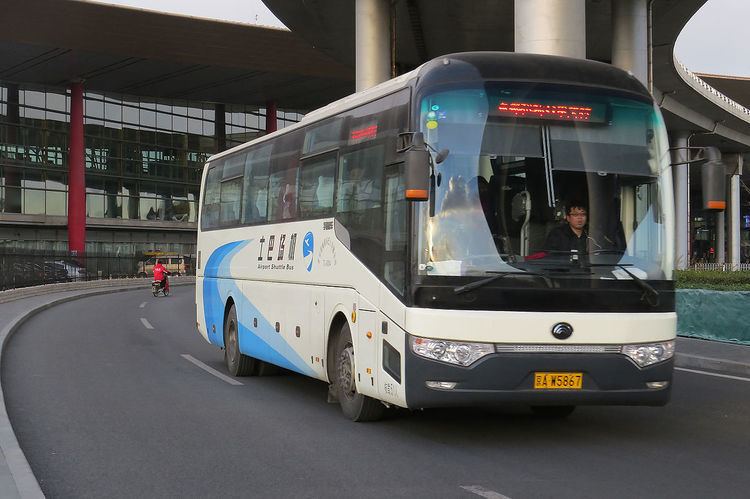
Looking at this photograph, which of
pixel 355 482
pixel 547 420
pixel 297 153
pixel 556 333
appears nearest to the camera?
pixel 355 482

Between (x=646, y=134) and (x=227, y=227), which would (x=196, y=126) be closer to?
(x=227, y=227)

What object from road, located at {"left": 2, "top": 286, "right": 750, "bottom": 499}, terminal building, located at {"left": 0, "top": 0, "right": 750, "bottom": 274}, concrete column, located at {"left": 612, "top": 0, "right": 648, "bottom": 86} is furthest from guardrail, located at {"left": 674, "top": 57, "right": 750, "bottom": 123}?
road, located at {"left": 2, "top": 286, "right": 750, "bottom": 499}

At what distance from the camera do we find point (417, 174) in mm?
7406

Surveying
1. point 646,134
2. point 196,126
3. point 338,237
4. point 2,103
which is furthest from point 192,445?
point 196,126

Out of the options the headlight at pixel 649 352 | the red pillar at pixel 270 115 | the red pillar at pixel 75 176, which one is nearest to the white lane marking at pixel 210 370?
the headlight at pixel 649 352

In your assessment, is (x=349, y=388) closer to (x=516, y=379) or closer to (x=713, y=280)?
(x=516, y=379)

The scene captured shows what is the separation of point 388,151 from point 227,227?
5907 mm

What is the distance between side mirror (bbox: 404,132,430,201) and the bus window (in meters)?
2.51

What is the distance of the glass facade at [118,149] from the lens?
221 ft

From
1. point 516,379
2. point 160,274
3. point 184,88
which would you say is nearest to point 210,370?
point 516,379

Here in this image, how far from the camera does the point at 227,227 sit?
45.6 ft

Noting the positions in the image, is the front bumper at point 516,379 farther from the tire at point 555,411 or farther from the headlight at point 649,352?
the tire at point 555,411

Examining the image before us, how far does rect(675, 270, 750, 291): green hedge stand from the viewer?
19.3m

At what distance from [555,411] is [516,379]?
2355 millimetres
